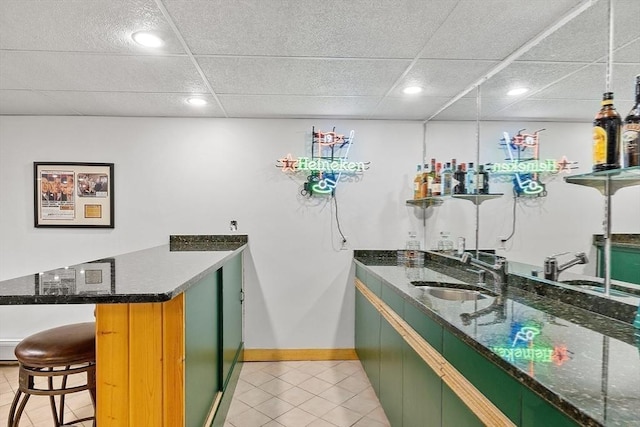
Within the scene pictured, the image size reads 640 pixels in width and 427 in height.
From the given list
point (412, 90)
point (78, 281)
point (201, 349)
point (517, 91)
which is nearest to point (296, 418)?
point (201, 349)

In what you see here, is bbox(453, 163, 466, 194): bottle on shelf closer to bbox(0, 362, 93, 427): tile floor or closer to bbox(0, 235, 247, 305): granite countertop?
bbox(0, 235, 247, 305): granite countertop

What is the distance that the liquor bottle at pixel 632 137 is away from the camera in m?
1.38

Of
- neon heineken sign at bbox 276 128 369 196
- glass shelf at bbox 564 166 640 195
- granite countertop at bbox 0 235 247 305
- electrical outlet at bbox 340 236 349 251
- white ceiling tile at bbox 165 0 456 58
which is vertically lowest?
electrical outlet at bbox 340 236 349 251

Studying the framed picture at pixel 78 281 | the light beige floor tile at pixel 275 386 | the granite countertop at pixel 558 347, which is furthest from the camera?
the light beige floor tile at pixel 275 386

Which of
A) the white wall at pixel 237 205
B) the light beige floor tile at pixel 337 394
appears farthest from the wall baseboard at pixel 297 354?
the light beige floor tile at pixel 337 394

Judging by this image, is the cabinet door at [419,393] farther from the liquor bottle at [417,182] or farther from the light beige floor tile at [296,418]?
the liquor bottle at [417,182]

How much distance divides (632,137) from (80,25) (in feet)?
8.19

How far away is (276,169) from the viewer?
3.70 meters

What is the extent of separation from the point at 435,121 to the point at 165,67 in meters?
2.45

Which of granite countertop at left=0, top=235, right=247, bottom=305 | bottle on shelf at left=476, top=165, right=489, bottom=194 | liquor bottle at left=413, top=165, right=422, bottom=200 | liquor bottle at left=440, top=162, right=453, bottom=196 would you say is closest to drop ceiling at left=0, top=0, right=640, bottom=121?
bottle on shelf at left=476, top=165, right=489, bottom=194

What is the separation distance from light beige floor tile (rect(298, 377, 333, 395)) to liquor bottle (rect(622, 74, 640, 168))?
2551 millimetres

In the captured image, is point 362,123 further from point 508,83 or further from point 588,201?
point 588,201

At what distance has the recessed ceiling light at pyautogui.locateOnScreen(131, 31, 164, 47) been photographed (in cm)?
197

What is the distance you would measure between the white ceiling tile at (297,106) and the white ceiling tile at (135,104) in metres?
0.19
